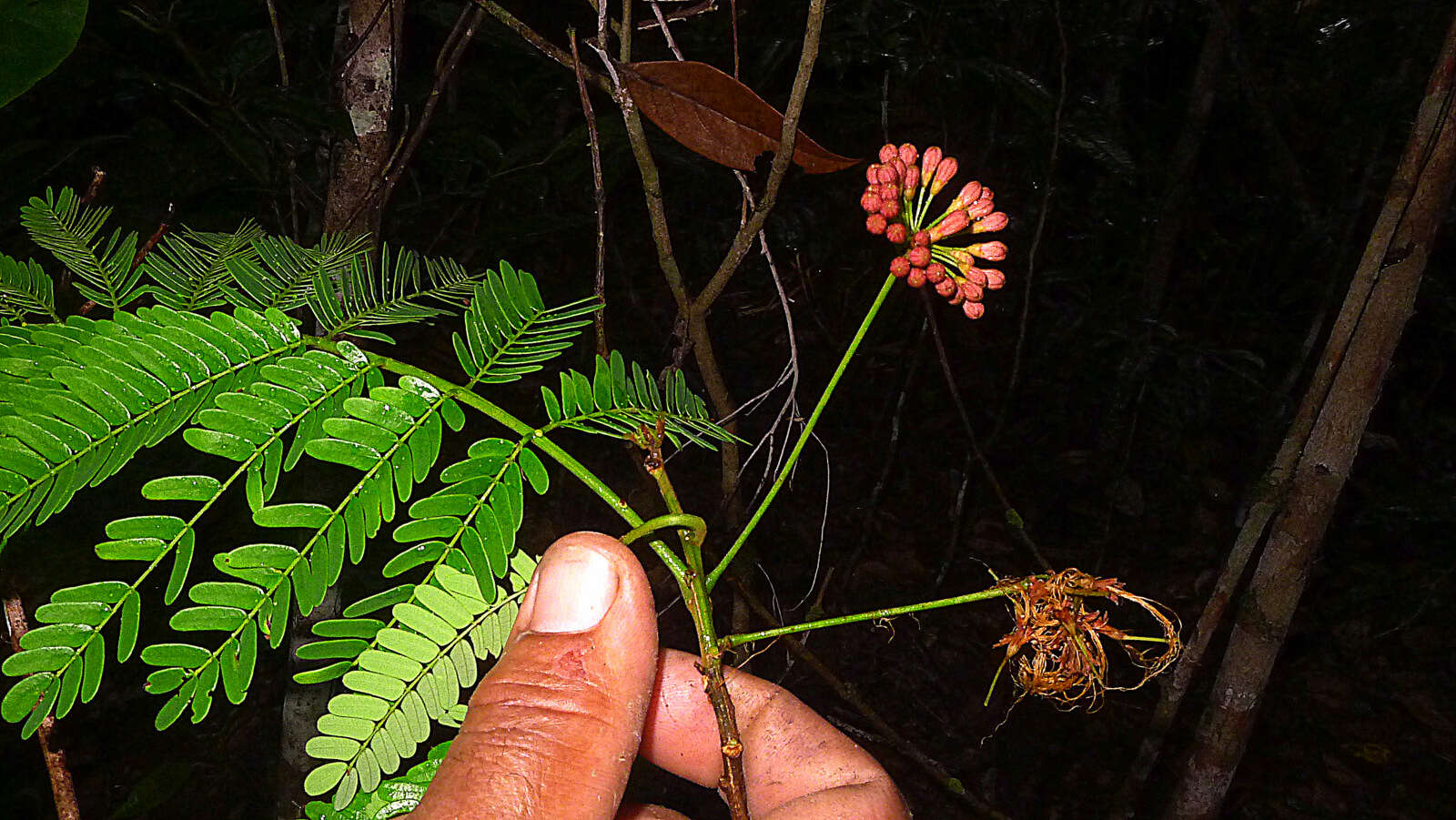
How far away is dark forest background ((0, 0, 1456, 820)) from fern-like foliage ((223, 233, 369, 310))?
65 cm

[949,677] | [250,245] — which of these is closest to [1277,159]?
[949,677]

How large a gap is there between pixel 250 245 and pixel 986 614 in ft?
13.1

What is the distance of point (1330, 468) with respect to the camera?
6.98 ft

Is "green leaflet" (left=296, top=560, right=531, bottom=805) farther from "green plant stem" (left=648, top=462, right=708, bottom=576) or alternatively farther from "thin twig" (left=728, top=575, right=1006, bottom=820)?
"thin twig" (left=728, top=575, right=1006, bottom=820)

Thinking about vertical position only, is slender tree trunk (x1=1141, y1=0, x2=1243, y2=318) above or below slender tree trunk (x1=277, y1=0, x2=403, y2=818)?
above

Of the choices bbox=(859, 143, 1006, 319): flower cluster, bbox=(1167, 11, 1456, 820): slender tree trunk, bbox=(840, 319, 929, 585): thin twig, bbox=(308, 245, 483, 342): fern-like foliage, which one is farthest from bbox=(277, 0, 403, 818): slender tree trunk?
bbox=(1167, 11, 1456, 820): slender tree trunk

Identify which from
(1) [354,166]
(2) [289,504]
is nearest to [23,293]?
(2) [289,504]

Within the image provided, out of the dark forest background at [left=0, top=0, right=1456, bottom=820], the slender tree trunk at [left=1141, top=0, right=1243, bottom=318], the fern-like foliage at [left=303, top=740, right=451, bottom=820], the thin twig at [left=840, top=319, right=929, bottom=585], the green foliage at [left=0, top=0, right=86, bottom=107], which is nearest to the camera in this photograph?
the fern-like foliage at [left=303, top=740, right=451, bottom=820]

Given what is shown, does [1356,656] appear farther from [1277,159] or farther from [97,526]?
[97,526]

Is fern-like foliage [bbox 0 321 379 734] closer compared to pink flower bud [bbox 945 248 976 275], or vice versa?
fern-like foliage [bbox 0 321 379 734]

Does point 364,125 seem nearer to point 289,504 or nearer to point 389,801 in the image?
point 289,504

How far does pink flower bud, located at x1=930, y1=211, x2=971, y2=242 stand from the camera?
1229mm

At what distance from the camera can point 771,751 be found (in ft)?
4.54

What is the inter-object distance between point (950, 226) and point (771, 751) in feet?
2.64
